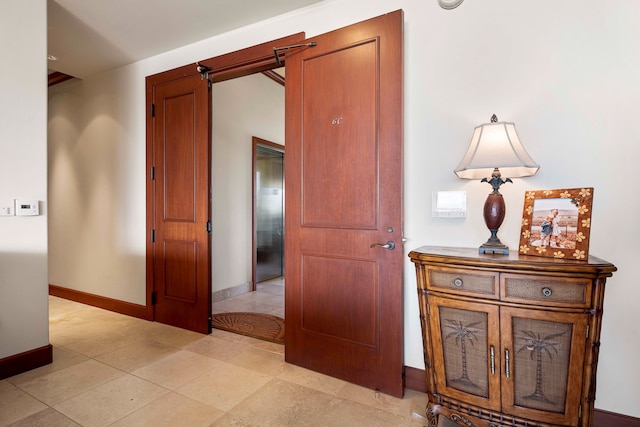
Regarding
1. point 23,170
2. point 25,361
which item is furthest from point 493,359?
point 23,170

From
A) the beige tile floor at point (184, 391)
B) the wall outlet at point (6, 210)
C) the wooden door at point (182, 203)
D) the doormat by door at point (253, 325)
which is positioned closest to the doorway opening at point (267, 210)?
the doormat by door at point (253, 325)

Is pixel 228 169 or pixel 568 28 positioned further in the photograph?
pixel 228 169

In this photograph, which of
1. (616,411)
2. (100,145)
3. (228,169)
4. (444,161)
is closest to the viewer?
→ (616,411)

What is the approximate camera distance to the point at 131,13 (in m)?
2.62

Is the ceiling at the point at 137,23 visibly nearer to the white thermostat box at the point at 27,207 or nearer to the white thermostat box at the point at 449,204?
the white thermostat box at the point at 27,207

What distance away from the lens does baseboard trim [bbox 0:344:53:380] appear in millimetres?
2217

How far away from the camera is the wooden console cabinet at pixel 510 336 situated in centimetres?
136

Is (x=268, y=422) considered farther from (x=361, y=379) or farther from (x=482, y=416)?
(x=482, y=416)

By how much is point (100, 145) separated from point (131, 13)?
69.2 inches

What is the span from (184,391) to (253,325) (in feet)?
3.92

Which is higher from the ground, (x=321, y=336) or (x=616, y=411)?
(x=321, y=336)

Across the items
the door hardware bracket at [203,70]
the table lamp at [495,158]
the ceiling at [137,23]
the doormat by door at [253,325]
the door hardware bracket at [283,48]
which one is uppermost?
the ceiling at [137,23]

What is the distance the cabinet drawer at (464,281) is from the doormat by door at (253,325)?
171cm

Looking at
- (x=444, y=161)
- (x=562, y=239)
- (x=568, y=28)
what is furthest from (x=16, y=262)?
(x=568, y=28)
